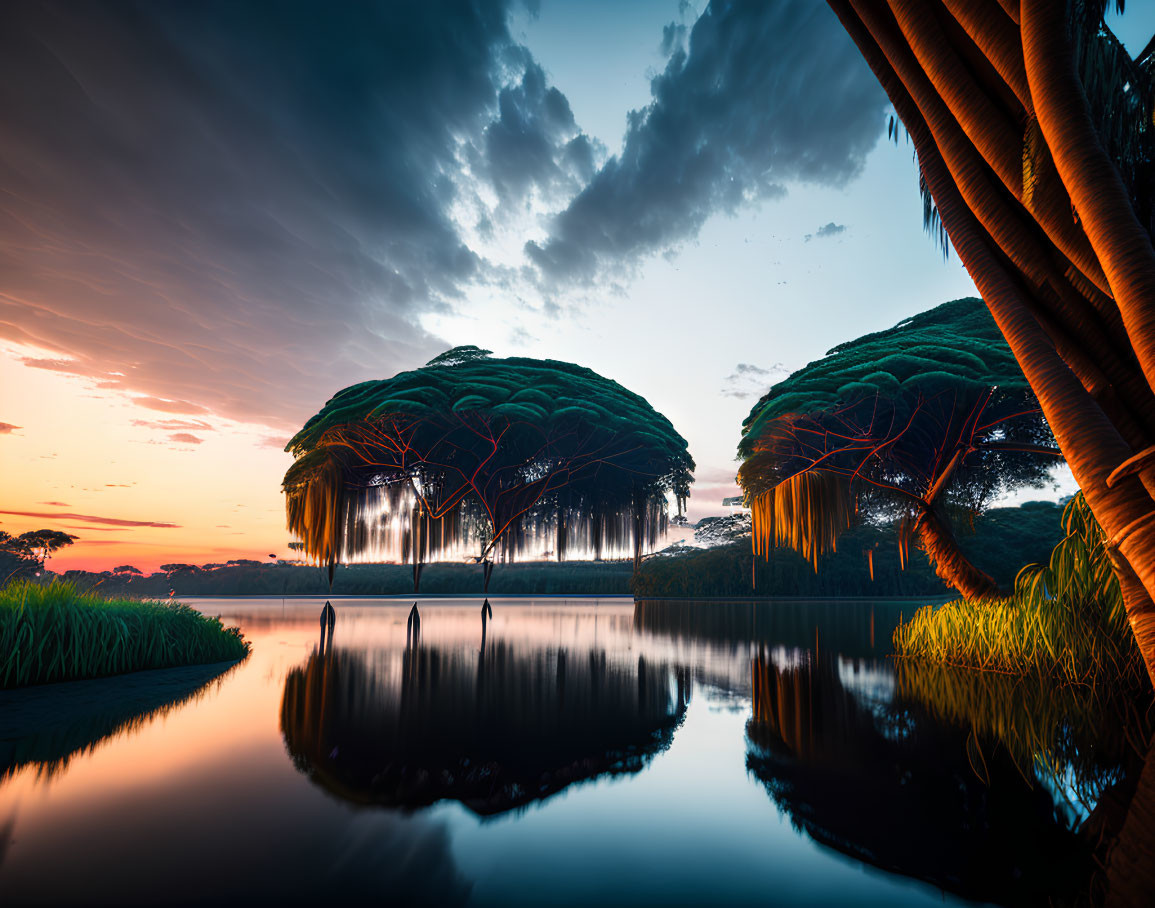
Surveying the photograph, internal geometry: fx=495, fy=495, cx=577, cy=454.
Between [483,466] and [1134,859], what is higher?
[483,466]

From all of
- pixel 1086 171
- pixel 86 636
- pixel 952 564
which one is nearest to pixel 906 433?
pixel 952 564

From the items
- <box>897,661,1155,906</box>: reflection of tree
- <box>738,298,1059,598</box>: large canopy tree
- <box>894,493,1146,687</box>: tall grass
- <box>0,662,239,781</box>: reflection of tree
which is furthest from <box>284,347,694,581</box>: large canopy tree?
<box>897,661,1155,906</box>: reflection of tree

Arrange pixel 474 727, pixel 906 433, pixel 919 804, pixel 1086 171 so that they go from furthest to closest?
pixel 906 433, pixel 474 727, pixel 919 804, pixel 1086 171

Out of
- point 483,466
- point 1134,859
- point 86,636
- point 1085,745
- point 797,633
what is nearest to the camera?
point 1134,859

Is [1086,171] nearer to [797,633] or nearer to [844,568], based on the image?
[797,633]

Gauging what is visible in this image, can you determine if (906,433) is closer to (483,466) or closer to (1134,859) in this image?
(1134,859)

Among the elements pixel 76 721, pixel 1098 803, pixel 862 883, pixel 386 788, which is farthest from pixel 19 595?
pixel 1098 803

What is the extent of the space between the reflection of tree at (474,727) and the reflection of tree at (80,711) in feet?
3.76

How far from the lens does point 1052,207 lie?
106 inches

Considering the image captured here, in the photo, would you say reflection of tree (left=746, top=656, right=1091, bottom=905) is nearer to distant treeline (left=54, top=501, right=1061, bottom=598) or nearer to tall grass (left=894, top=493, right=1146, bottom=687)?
tall grass (left=894, top=493, right=1146, bottom=687)

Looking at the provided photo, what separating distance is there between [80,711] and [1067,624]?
10.7 metres

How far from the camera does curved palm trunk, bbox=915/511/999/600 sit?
838cm

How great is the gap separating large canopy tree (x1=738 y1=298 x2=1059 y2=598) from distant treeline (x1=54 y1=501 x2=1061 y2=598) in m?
17.8

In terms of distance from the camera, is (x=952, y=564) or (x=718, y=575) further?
→ (x=718, y=575)
